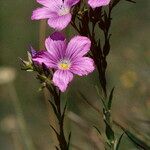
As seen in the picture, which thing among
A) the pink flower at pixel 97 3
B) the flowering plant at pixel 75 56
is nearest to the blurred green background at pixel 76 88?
the flowering plant at pixel 75 56

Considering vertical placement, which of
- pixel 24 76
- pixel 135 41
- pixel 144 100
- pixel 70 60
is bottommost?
pixel 24 76

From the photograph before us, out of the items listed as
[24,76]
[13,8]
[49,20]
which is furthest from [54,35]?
[13,8]

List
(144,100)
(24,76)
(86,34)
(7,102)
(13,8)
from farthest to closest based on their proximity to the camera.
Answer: (13,8), (24,76), (7,102), (144,100), (86,34)

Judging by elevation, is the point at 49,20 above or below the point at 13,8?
above

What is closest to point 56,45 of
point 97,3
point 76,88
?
point 97,3

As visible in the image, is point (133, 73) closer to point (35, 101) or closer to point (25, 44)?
point (35, 101)

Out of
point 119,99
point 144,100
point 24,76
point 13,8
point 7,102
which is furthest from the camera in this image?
point 13,8
